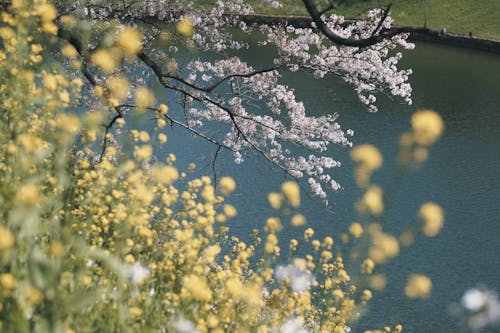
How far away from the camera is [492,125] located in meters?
23.9

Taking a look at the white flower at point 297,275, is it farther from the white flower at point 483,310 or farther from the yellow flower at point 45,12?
the yellow flower at point 45,12

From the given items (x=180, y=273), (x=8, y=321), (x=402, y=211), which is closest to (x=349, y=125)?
(x=402, y=211)

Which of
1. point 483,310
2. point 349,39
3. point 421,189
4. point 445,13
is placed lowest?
point 483,310

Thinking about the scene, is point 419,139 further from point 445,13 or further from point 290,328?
point 445,13

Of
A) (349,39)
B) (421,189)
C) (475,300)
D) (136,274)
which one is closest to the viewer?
(475,300)

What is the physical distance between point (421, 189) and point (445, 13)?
29357mm

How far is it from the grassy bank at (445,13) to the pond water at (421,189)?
13185mm

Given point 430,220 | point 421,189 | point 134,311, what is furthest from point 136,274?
point 421,189

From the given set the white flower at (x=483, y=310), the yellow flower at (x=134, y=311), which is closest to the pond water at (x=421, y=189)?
the white flower at (x=483, y=310)

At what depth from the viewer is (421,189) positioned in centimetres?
1775

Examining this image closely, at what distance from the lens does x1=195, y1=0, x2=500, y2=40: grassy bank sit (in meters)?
40.4

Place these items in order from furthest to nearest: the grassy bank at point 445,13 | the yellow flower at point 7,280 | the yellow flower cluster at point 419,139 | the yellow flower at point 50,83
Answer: the grassy bank at point 445,13 → the yellow flower at point 50,83 → the yellow flower cluster at point 419,139 → the yellow flower at point 7,280

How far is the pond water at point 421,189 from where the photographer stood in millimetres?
12750

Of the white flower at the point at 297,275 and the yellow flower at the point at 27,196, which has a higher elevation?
the white flower at the point at 297,275
